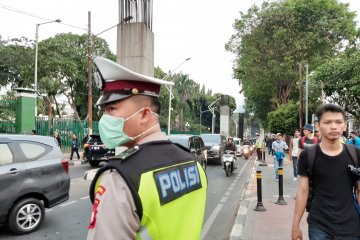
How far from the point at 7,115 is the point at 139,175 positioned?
64.3 feet

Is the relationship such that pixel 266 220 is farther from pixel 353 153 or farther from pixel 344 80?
pixel 344 80

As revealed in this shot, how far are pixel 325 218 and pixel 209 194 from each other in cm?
722

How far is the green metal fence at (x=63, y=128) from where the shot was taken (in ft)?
71.1

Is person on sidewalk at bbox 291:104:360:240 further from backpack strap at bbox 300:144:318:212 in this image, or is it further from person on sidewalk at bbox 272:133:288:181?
person on sidewalk at bbox 272:133:288:181

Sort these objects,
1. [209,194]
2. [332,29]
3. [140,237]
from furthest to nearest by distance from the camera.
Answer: [332,29], [209,194], [140,237]

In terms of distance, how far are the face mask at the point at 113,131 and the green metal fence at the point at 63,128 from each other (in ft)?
67.4

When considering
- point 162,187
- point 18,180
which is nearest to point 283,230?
point 18,180

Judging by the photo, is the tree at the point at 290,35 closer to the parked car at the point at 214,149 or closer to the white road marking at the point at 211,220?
the parked car at the point at 214,149

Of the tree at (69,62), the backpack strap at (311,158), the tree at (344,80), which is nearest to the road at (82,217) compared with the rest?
the backpack strap at (311,158)

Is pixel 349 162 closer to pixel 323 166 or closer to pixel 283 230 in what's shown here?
pixel 323 166

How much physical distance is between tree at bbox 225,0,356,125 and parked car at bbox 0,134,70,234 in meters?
28.7

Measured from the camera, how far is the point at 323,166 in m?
3.00

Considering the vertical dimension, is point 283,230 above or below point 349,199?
below

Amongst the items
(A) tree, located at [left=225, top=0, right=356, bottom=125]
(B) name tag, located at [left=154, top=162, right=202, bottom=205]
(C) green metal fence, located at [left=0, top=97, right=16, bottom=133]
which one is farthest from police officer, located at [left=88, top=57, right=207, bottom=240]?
(A) tree, located at [left=225, top=0, right=356, bottom=125]
